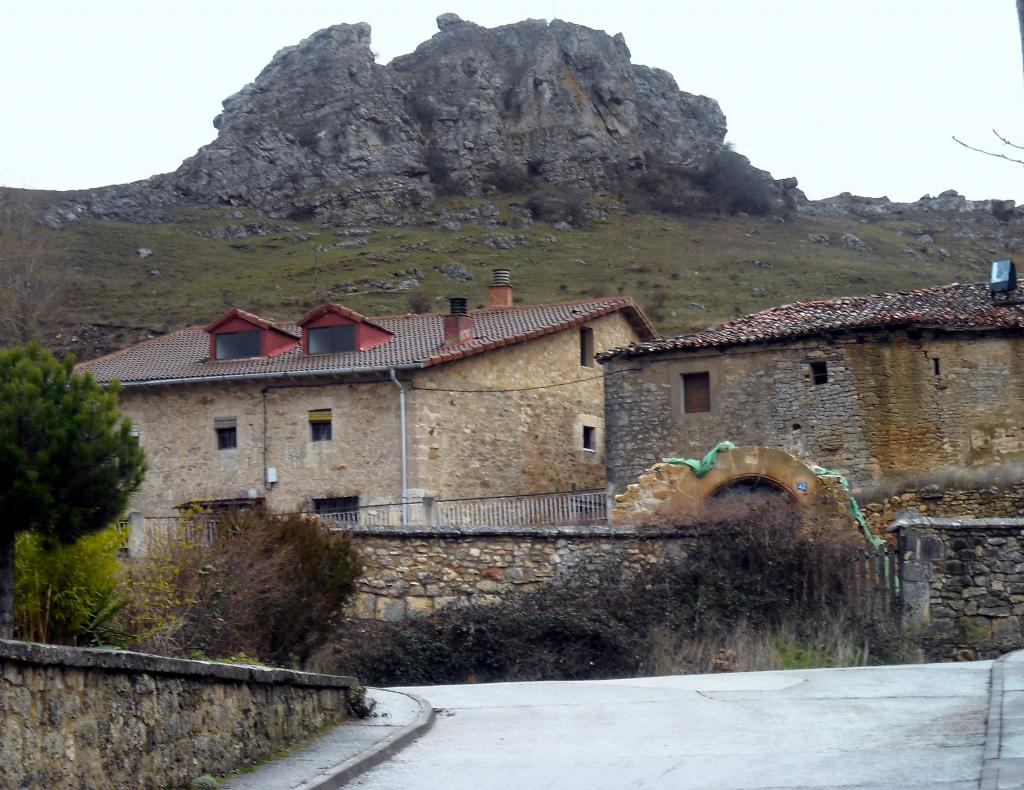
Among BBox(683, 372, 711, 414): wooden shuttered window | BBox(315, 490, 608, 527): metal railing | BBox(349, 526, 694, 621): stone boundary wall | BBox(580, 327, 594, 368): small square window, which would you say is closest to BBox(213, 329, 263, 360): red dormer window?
BBox(315, 490, 608, 527): metal railing

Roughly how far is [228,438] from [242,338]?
2.54 meters

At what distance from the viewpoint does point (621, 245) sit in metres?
70.8

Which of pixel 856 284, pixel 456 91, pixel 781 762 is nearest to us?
pixel 781 762

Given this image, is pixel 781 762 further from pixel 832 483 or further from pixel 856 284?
pixel 856 284

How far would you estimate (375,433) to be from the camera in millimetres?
30672

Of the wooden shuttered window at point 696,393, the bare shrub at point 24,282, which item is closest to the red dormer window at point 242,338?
the wooden shuttered window at point 696,393

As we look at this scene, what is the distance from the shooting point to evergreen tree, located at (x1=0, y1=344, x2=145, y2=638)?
1030cm

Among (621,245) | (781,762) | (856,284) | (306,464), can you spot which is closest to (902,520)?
(781,762)

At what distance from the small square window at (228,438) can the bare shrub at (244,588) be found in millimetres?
14938

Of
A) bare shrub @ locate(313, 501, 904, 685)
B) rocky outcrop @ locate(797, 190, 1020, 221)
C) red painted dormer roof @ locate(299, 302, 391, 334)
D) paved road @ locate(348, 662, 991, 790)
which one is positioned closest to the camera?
paved road @ locate(348, 662, 991, 790)

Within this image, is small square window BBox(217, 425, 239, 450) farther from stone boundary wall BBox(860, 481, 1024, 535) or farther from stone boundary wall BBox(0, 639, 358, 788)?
stone boundary wall BBox(0, 639, 358, 788)

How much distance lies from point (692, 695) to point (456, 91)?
81.9 metres

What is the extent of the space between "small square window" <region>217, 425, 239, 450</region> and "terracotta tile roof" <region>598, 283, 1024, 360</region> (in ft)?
28.3

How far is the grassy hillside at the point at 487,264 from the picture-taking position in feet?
188
